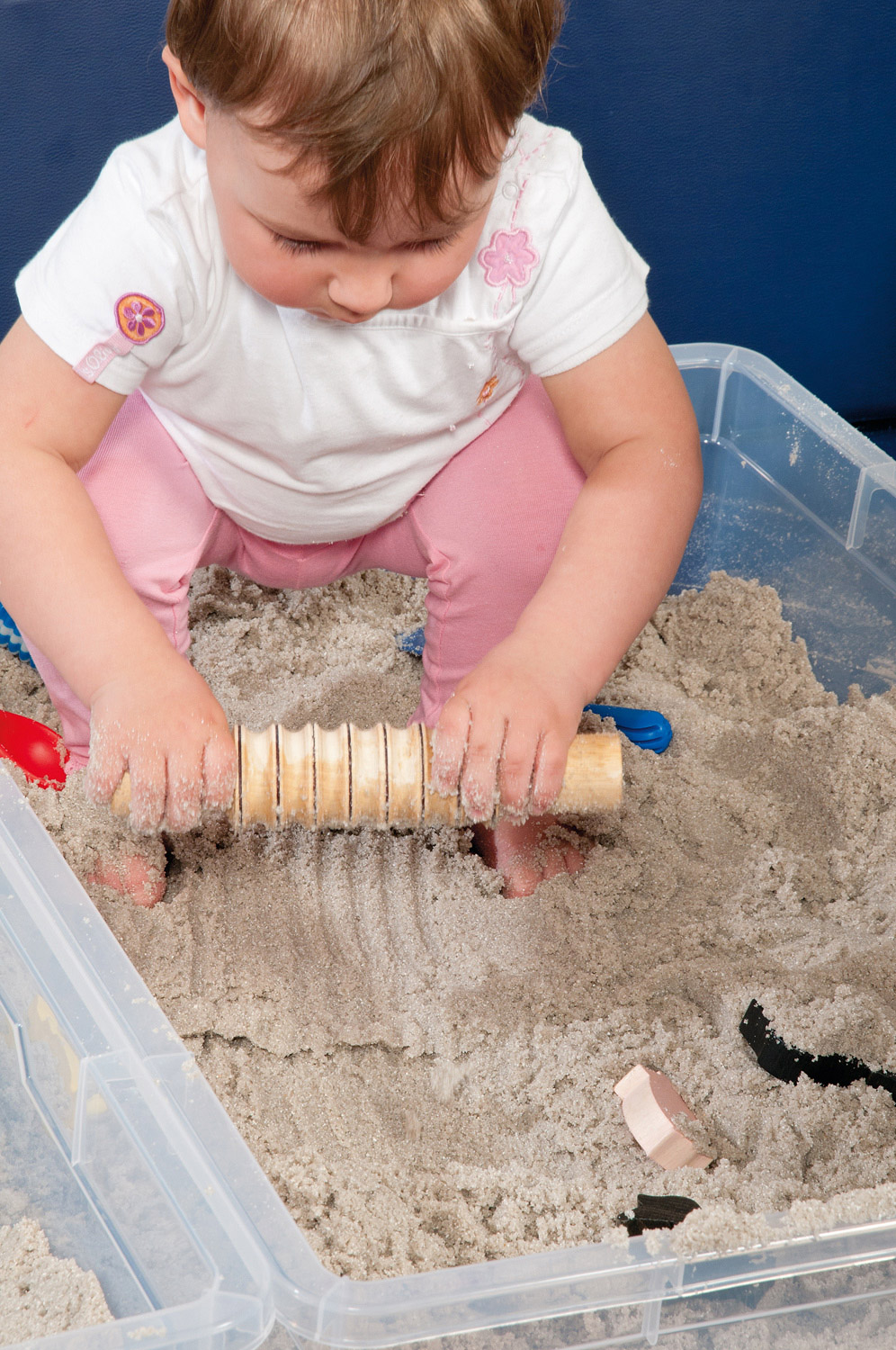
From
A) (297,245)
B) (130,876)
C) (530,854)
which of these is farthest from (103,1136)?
(297,245)

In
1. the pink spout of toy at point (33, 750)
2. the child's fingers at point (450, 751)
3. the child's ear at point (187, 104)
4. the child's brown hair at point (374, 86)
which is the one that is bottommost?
the pink spout of toy at point (33, 750)

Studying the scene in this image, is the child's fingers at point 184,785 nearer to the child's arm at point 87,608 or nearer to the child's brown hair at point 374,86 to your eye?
the child's arm at point 87,608

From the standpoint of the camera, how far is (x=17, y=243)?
1.08 m

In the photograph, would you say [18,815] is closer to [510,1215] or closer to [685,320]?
[510,1215]

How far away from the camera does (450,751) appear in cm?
67

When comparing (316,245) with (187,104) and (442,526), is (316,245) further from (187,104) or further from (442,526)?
(442,526)

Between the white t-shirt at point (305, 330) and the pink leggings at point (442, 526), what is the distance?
0.07ft

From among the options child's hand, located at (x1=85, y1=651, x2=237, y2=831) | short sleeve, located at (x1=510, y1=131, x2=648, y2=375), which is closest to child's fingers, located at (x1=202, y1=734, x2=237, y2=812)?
child's hand, located at (x1=85, y1=651, x2=237, y2=831)

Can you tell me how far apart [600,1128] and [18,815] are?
357mm

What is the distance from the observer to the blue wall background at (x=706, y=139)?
100cm

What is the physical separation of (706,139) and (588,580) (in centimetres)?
55

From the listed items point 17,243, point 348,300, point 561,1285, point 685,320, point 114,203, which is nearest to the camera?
point 561,1285

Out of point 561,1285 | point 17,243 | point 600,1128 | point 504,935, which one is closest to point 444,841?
point 504,935

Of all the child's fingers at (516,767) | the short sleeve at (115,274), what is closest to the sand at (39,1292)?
the child's fingers at (516,767)
